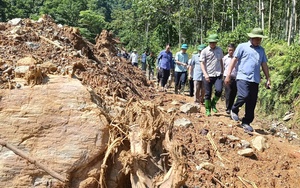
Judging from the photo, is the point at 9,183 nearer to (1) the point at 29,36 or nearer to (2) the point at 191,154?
(2) the point at 191,154

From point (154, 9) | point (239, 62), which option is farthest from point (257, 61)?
point (154, 9)

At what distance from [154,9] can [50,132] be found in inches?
906

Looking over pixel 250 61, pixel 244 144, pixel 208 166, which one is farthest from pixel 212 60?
pixel 208 166

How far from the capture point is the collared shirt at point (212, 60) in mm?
6152

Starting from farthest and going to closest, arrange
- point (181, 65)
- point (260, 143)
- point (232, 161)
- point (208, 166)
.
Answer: point (181, 65) < point (260, 143) < point (232, 161) < point (208, 166)

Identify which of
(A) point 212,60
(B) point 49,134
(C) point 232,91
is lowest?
(C) point 232,91

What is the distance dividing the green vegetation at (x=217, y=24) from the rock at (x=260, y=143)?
2.20 m

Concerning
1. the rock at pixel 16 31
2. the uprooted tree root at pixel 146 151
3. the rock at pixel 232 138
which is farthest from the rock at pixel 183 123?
the rock at pixel 16 31

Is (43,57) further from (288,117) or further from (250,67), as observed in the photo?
(288,117)

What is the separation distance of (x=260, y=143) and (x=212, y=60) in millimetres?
1835

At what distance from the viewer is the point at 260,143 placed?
16.2 feet

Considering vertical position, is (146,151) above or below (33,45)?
below

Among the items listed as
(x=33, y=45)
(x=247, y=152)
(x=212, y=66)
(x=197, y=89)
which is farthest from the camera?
(x=197, y=89)

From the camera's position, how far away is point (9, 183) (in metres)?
2.99
